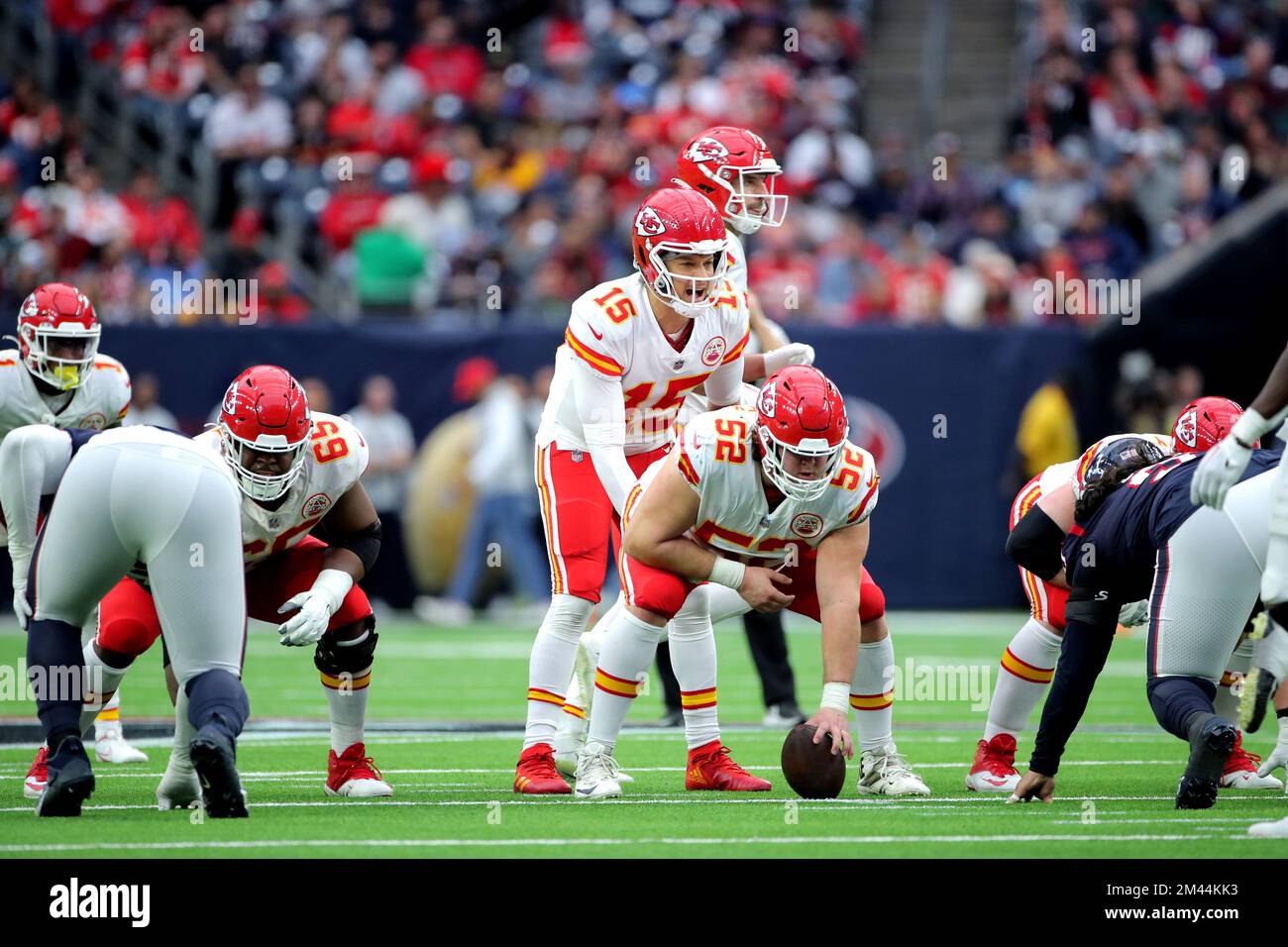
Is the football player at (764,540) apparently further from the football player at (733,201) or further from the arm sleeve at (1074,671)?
the football player at (733,201)

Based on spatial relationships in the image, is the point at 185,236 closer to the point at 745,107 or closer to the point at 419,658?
the point at 745,107

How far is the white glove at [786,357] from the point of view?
7.44 meters

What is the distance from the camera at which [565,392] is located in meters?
6.93

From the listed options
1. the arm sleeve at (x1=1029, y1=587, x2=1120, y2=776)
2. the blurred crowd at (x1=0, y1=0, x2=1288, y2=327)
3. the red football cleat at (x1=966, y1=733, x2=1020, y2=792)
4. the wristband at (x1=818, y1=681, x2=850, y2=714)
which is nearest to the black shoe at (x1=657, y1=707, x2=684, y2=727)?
the red football cleat at (x1=966, y1=733, x2=1020, y2=792)

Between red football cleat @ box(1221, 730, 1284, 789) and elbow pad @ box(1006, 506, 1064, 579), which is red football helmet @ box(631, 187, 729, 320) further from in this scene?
red football cleat @ box(1221, 730, 1284, 789)

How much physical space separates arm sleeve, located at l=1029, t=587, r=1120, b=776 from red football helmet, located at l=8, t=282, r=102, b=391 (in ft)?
13.1

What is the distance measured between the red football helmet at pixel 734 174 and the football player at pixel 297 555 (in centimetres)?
194

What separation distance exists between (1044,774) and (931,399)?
31.7 ft

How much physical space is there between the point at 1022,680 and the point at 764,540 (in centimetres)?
113

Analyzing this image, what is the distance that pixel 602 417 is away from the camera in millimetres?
6781

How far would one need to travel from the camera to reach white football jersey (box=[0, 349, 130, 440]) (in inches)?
306

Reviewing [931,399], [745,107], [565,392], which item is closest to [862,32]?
[745,107]

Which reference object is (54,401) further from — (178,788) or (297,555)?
(178,788)
